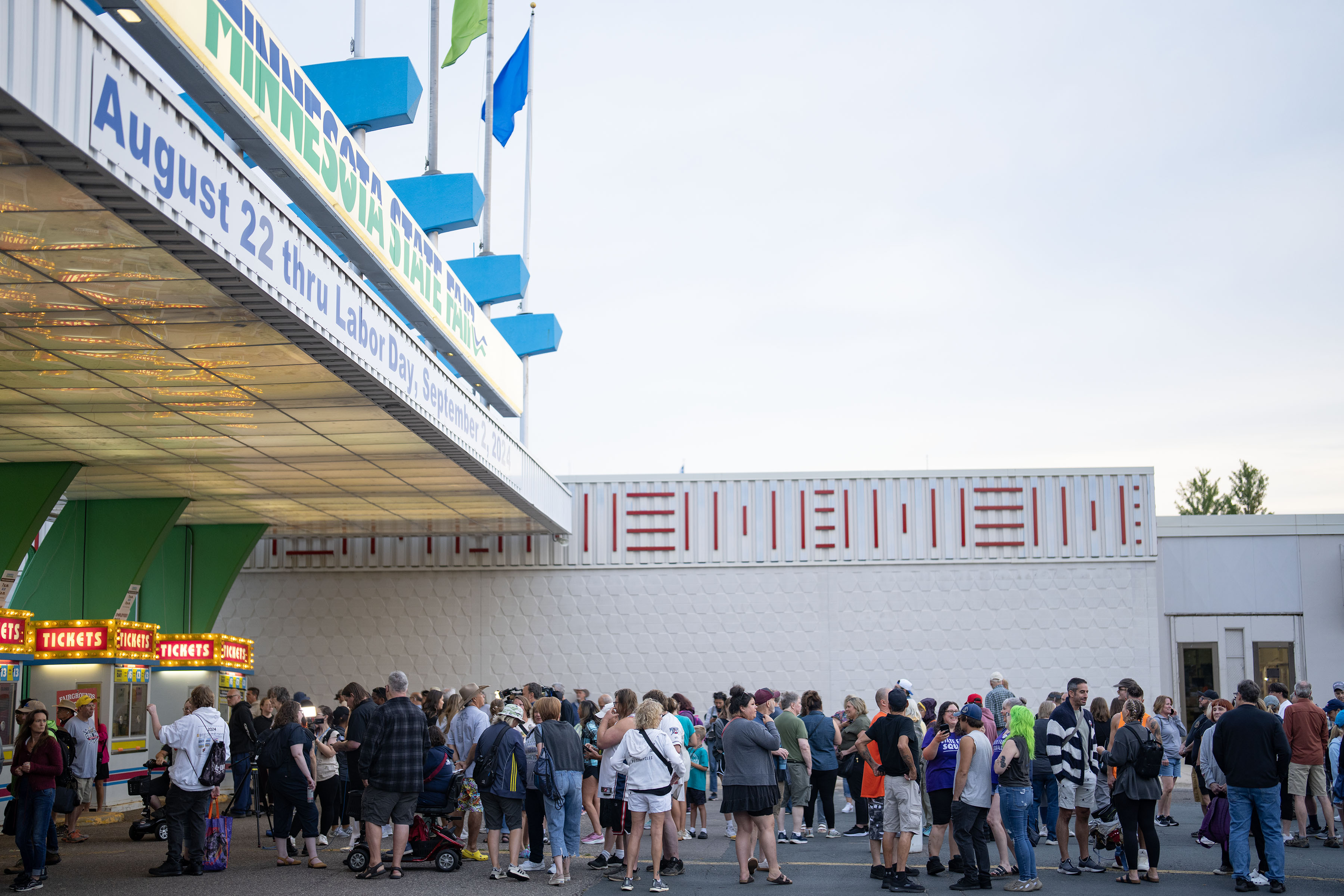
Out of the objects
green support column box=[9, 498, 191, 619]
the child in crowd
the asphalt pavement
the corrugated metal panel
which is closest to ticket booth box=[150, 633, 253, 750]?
green support column box=[9, 498, 191, 619]

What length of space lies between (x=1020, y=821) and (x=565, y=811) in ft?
12.6

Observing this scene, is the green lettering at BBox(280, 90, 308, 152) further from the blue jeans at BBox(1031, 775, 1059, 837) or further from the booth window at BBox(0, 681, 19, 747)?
the blue jeans at BBox(1031, 775, 1059, 837)

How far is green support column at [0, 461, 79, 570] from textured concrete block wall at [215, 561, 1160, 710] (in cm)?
850

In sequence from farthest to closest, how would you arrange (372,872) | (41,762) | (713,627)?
1. (713,627)
2. (372,872)
3. (41,762)

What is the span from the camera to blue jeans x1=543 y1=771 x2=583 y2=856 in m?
10.1

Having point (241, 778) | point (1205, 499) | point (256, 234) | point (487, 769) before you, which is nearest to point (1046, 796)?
point (487, 769)

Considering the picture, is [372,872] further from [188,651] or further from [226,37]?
[188,651]

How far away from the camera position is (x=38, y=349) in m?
9.00

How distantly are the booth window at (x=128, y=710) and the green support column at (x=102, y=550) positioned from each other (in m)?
1.40

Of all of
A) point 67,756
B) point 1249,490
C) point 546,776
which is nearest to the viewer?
point 546,776

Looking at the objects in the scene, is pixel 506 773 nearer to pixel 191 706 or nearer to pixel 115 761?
pixel 191 706

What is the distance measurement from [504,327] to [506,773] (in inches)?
606

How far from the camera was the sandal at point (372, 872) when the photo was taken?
9.81 m

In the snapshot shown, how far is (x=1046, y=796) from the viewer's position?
1169cm
